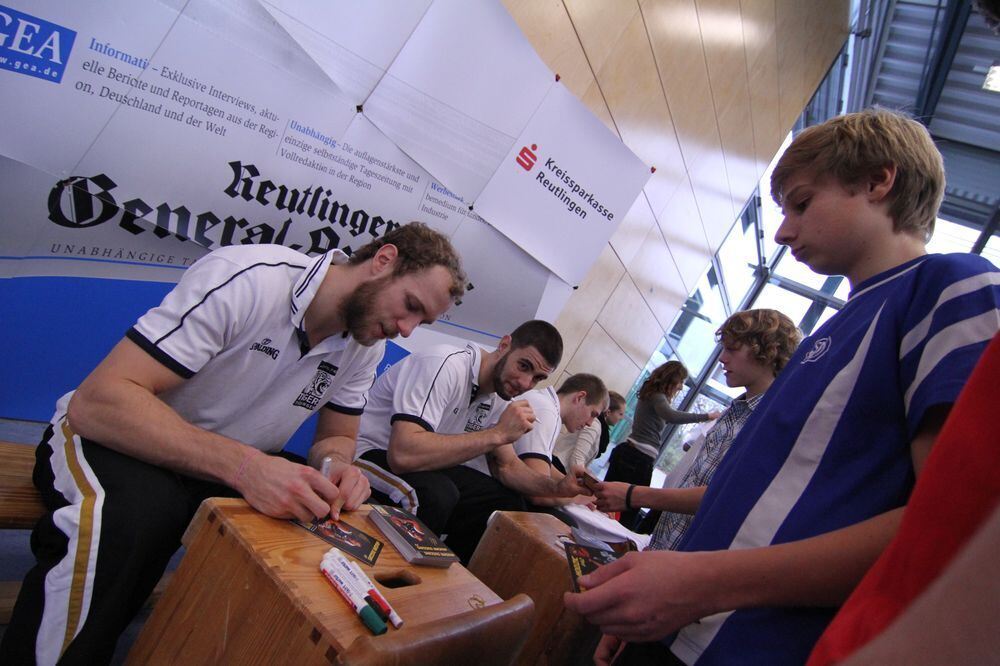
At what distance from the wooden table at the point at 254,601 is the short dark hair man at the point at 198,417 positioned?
10 cm

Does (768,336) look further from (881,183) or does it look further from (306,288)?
(306,288)

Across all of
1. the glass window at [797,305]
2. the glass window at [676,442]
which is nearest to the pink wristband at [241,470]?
the glass window at [676,442]

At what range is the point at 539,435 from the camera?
108 inches

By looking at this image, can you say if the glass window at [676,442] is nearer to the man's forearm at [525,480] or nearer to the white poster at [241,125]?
the man's forearm at [525,480]

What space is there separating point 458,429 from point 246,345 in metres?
1.20

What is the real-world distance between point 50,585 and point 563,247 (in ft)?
8.40

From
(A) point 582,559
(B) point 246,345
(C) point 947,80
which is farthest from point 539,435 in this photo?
(C) point 947,80

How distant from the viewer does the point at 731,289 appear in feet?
29.5

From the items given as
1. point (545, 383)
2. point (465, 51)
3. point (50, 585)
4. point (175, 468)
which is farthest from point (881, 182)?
point (545, 383)

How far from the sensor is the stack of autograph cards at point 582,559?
1.11 meters

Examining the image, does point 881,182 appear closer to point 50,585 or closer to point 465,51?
point 50,585

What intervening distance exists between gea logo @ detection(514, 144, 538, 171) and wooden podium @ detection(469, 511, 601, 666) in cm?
165

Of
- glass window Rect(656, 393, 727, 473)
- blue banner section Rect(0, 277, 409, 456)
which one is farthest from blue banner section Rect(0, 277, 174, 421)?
glass window Rect(656, 393, 727, 473)

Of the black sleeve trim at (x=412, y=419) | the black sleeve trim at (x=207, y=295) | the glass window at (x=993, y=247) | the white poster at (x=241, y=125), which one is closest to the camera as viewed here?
the black sleeve trim at (x=207, y=295)
